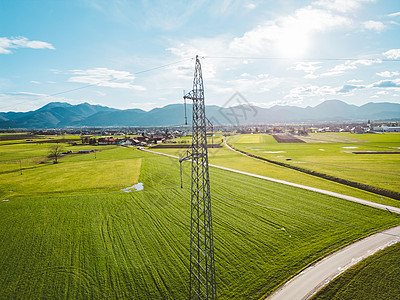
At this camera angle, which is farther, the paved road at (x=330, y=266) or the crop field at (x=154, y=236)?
the crop field at (x=154, y=236)

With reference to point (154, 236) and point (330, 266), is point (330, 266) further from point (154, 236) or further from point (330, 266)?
point (154, 236)

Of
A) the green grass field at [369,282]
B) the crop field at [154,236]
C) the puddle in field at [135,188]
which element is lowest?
the green grass field at [369,282]

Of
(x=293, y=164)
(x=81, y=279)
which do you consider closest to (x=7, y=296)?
(x=81, y=279)

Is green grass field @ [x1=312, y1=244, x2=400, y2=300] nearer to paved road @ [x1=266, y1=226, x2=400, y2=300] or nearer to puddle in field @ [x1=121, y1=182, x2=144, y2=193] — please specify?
paved road @ [x1=266, y1=226, x2=400, y2=300]

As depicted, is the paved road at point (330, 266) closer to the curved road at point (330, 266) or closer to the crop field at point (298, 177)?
the curved road at point (330, 266)

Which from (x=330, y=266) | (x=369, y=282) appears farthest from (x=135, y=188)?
(x=369, y=282)

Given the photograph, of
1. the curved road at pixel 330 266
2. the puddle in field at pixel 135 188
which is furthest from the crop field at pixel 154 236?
the puddle in field at pixel 135 188
